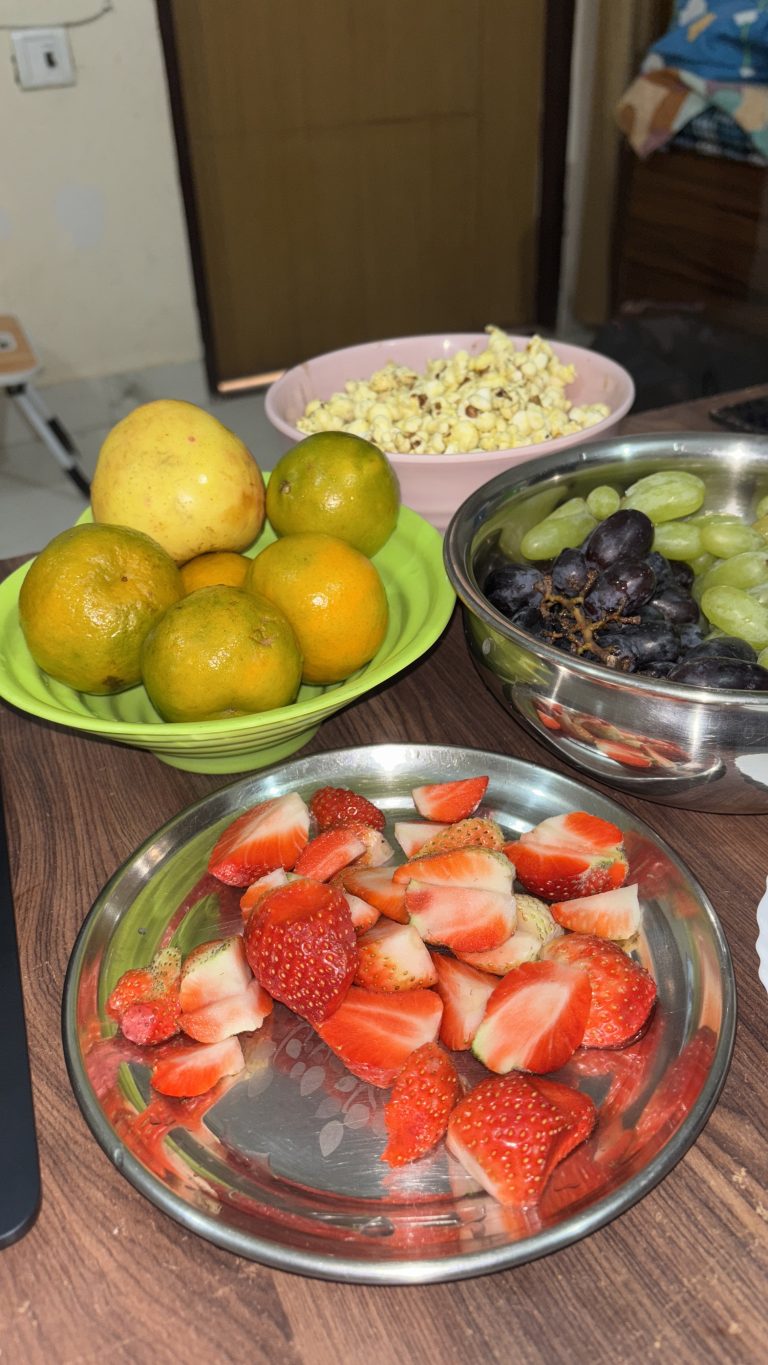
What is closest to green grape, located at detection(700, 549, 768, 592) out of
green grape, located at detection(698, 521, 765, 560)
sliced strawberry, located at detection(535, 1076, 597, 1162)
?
green grape, located at detection(698, 521, 765, 560)

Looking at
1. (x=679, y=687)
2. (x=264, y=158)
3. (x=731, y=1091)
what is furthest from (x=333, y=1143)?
(x=264, y=158)

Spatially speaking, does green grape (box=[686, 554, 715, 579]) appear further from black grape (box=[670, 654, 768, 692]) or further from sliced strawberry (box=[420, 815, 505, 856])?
sliced strawberry (box=[420, 815, 505, 856])

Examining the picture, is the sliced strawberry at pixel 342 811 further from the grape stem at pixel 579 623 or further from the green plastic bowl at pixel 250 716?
the grape stem at pixel 579 623

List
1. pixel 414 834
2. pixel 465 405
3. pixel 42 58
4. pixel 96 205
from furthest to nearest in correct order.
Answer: pixel 96 205 → pixel 42 58 → pixel 465 405 → pixel 414 834

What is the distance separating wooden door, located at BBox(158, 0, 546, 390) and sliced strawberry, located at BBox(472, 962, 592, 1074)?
10.9ft

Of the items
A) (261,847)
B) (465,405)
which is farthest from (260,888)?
(465,405)

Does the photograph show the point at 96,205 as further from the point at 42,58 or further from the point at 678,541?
the point at 678,541

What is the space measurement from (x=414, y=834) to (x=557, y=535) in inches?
11.9

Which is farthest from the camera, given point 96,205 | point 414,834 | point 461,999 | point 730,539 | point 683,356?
point 683,356

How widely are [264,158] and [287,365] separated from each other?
0.71 metres

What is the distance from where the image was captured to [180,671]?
704 mm

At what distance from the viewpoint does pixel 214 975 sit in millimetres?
585

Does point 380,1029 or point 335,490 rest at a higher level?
point 335,490

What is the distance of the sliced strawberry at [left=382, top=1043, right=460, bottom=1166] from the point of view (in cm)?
52
